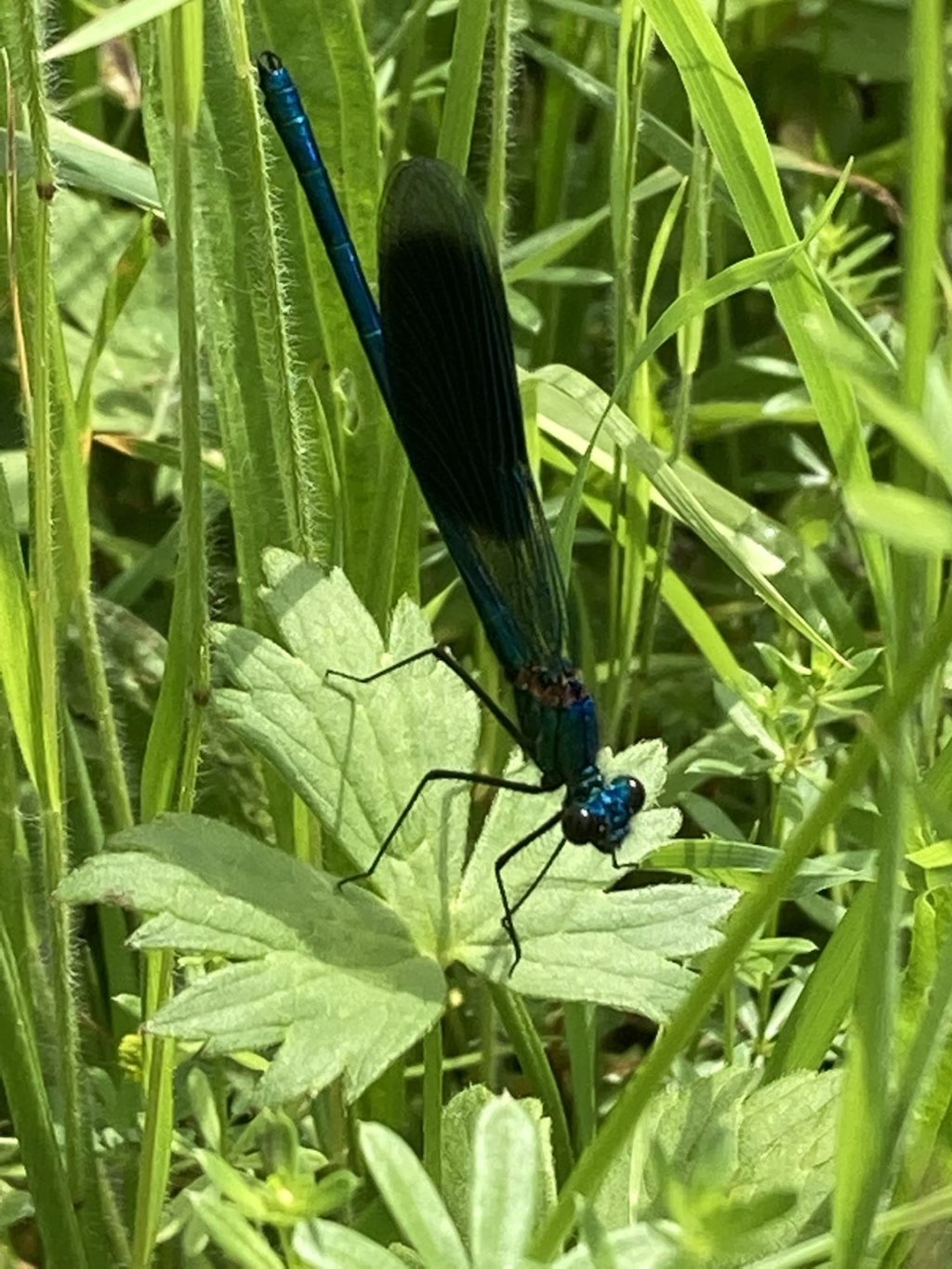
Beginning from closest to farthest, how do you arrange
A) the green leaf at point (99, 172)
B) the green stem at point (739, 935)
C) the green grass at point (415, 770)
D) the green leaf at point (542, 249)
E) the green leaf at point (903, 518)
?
the green leaf at point (903, 518), the green stem at point (739, 935), the green grass at point (415, 770), the green leaf at point (99, 172), the green leaf at point (542, 249)

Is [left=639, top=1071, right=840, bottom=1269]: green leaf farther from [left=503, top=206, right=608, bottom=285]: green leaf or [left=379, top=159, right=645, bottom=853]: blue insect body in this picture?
[left=503, top=206, right=608, bottom=285]: green leaf

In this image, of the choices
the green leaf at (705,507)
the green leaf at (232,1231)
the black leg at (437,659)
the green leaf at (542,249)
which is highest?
the green leaf at (542,249)

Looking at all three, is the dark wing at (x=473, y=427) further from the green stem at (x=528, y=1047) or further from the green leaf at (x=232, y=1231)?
the green leaf at (x=232, y=1231)

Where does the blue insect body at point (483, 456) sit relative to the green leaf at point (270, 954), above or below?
above

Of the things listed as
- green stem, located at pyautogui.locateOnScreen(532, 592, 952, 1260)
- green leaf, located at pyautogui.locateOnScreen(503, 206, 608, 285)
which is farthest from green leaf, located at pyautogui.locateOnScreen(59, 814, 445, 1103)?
green leaf, located at pyautogui.locateOnScreen(503, 206, 608, 285)

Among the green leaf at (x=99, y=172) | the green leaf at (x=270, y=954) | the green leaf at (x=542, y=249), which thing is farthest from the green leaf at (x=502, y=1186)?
the green leaf at (x=542, y=249)

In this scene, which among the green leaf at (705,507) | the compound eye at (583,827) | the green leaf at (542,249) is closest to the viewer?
the compound eye at (583,827)

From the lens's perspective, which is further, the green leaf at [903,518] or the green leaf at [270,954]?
the green leaf at [270,954]

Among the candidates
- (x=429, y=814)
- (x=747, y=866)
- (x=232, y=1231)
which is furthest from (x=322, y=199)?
(x=232, y=1231)
